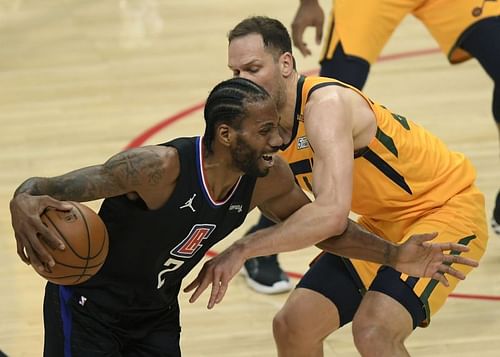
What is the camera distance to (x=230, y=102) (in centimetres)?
463

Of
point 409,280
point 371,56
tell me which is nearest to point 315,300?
point 409,280

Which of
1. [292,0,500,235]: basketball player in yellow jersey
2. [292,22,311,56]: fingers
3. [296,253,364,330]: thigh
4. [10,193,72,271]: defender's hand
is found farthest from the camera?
[292,22,311,56]: fingers

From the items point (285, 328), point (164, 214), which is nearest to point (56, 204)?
point (164, 214)

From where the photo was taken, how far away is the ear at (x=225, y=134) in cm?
464

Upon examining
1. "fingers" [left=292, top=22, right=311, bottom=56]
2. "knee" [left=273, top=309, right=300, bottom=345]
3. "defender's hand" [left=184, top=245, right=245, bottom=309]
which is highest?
"fingers" [left=292, top=22, right=311, bottom=56]

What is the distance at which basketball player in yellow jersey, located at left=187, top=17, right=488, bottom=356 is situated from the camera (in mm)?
5047

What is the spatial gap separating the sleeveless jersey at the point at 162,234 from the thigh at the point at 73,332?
76 mm

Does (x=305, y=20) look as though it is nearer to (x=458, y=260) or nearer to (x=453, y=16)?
(x=453, y=16)

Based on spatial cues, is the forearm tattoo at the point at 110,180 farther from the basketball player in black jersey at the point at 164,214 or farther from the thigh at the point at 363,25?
the thigh at the point at 363,25

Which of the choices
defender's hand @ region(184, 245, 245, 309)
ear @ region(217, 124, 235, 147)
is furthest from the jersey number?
ear @ region(217, 124, 235, 147)

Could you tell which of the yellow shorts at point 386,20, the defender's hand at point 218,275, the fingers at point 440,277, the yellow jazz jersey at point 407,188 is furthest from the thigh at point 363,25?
the defender's hand at point 218,275

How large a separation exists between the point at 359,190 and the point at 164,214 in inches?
44.7

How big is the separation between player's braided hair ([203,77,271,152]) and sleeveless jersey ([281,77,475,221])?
0.65 meters

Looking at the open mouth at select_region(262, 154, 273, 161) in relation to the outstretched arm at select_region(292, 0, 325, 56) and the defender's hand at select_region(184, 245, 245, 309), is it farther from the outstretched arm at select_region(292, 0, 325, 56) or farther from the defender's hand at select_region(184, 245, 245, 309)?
the outstretched arm at select_region(292, 0, 325, 56)
